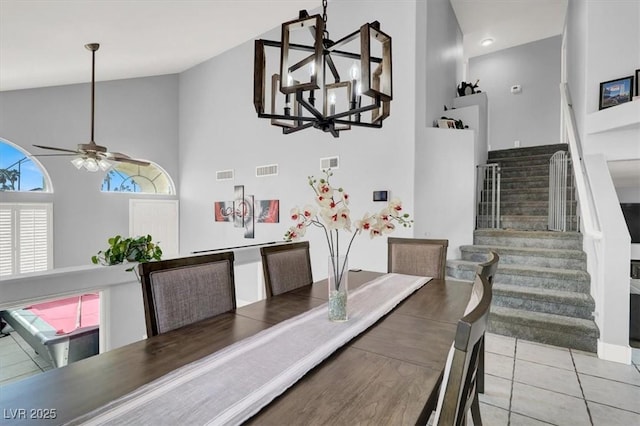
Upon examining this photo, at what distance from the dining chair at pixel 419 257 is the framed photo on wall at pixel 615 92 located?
9.40ft

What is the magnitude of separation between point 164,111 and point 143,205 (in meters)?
2.06

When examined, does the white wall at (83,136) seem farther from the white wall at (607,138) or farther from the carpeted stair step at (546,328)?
the white wall at (607,138)

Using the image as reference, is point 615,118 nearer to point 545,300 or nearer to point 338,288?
point 545,300

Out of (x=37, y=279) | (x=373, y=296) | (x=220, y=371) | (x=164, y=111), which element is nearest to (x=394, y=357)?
(x=220, y=371)

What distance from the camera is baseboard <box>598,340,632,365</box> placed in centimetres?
266

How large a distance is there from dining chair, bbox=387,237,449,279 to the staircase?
1.27m

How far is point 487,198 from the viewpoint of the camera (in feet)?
16.4

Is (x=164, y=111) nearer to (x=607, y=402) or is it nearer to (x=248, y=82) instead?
(x=248, y=82)

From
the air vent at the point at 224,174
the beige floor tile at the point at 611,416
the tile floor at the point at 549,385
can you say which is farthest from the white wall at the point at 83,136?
the beige floor tile at the point at 611,416

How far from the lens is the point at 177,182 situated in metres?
6.98

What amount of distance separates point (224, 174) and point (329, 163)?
8.11 feet

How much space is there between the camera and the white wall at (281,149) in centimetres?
403

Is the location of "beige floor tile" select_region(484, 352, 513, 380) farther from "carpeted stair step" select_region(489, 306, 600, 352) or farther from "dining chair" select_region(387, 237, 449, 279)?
"dining chair" select_region(387, 237, 449, 279)

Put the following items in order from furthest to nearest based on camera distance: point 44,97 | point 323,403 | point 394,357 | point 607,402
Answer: point 44,97
point 607,402
point 394,357
point 323,403
